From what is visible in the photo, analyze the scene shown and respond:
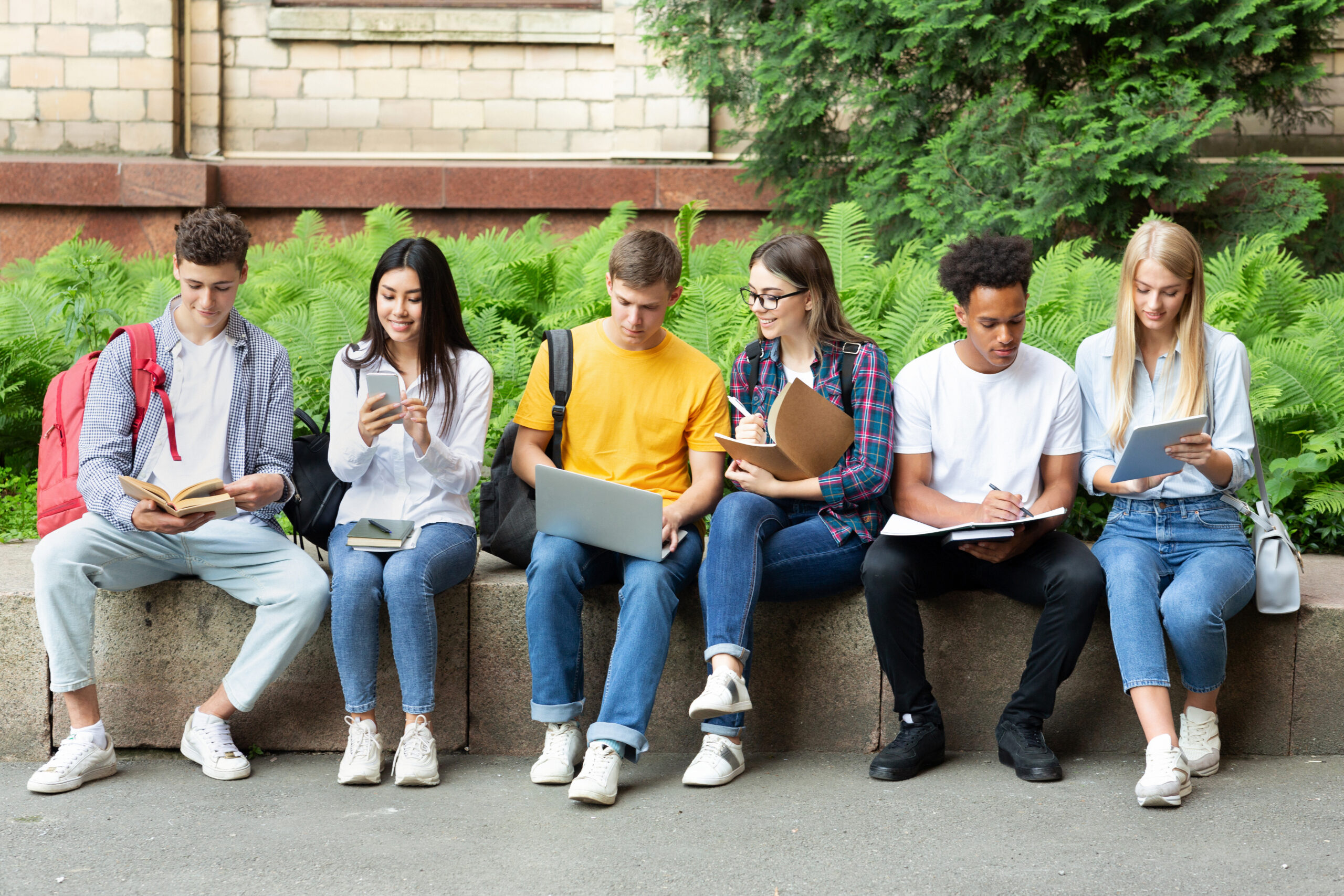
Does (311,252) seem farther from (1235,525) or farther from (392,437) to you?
(1235,525)

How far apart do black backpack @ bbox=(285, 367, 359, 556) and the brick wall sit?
757 centimetres

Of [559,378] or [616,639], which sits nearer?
[616,639]

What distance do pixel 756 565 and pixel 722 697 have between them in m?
0.41

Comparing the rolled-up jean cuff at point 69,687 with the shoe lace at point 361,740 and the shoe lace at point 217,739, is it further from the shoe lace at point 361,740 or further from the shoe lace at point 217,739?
the shoe lace at point 361,740

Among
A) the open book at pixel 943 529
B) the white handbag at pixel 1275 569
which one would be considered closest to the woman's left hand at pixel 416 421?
the open book at pixel 943 529

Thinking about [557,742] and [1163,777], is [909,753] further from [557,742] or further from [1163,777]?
[557,742]

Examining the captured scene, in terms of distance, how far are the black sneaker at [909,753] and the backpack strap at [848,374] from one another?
3.23ft

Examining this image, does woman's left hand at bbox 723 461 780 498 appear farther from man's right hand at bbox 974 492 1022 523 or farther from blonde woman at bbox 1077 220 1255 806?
blonde woman at bbox 1077 220 1255 806

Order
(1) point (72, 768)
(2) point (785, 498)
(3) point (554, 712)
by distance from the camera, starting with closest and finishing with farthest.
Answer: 1. (1) point (72, 768)
2. (3) point (554, 712)
3. (2) point (785, 498)

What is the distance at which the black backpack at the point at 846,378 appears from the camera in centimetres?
376

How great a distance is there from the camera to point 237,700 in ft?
11.4

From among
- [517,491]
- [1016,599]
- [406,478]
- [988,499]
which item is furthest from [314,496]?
[1016,599]

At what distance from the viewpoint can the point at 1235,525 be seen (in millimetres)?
3600

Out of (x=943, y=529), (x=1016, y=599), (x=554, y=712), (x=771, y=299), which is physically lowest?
(x=554, y=712)
